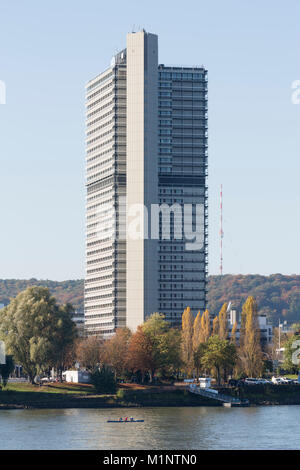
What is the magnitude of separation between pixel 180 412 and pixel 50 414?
25.8 meters

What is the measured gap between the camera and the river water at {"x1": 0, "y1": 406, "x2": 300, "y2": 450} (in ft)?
450

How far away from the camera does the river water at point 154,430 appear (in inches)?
5404

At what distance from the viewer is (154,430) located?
507 feet

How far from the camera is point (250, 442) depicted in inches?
5522
